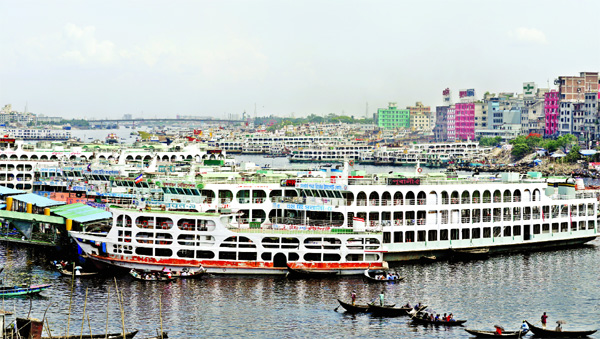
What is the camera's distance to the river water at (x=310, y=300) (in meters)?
41.9

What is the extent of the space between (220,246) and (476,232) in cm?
1915

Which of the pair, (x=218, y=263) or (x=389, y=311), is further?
(x=218, y=263)

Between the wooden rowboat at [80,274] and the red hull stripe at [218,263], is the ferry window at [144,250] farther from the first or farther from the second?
the wooden rowboat at [80,274]

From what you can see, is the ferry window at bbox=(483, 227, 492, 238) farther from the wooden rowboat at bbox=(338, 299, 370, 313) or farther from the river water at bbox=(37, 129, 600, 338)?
the wooden rowboat at bbox=(338, 299, 370, 313)

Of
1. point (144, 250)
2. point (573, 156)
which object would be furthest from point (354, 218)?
point (573, 156)

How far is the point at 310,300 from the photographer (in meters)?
47.0

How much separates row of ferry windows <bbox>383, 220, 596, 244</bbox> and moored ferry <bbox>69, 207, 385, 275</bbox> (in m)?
5.18

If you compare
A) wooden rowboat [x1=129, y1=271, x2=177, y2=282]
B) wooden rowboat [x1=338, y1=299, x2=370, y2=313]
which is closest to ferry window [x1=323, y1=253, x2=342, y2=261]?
wooden rowboat [x1=338, y1=299, x2=370, y2=313]

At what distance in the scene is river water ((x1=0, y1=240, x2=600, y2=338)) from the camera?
138 ft

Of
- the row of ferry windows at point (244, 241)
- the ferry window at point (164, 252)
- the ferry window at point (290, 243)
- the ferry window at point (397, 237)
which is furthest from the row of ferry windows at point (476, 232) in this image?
the ferry window at point (164, 252)

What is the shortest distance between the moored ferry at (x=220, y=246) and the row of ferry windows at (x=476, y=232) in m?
5.18

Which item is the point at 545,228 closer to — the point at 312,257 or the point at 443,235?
the point at 443,235

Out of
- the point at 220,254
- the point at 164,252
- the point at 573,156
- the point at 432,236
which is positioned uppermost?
the point at 573,156

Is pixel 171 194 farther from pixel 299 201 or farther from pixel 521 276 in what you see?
pixel 521 276
